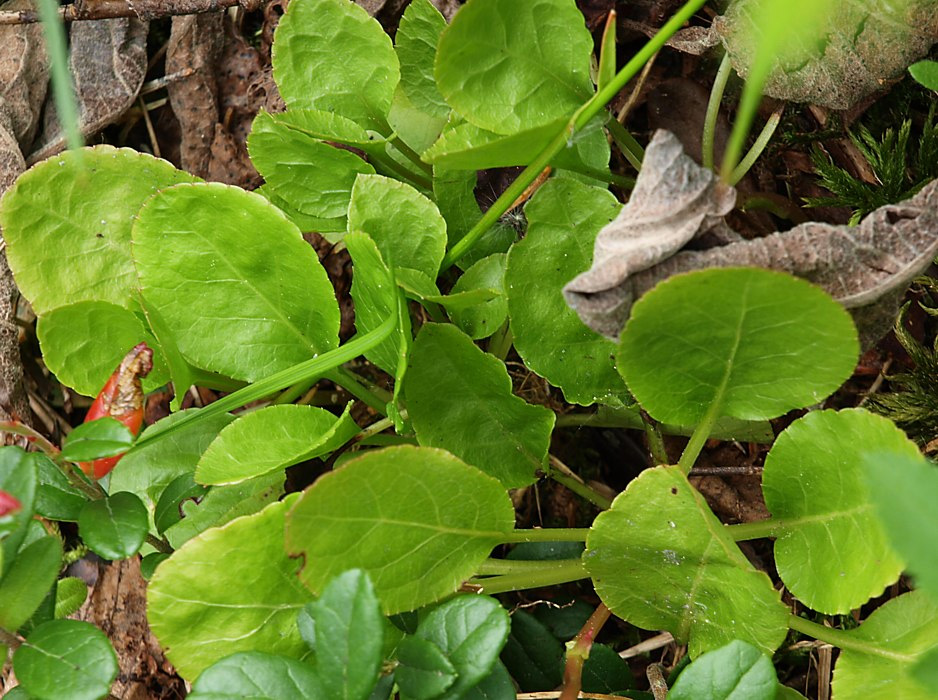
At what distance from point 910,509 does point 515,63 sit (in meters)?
0.85

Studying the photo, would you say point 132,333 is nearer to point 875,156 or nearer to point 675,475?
point 675,475

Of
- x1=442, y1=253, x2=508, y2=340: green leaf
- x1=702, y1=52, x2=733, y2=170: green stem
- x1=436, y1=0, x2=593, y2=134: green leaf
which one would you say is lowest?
x1=442, y1=253, x2=508, y2=340: green leaf

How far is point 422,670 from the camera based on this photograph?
0.99 m

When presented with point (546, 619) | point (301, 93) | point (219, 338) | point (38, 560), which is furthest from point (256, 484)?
point (301, 93)

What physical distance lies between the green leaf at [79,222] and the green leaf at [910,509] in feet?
3.56

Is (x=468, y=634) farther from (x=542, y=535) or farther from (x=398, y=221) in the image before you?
(x=398, y=221)

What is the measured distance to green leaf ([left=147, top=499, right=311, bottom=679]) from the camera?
1.09 metres

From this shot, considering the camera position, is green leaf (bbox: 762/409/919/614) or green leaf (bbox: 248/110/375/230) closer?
green leaf (bbox: 762/409/919/614)

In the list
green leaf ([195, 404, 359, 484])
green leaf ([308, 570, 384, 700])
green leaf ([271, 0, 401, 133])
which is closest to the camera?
green leaf ([308, 570, 384, 700])

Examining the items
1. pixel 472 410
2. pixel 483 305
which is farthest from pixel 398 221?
pixel 472 410

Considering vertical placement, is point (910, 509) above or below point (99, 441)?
above

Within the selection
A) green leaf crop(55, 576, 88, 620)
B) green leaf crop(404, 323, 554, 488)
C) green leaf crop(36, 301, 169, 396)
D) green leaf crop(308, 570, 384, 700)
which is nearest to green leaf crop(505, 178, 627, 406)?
green leaf crop(404, 323, 554, 488)

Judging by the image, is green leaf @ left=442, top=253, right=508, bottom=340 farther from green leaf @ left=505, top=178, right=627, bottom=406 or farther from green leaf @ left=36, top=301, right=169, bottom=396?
green leaf @ left=36, top=301, right=169, bottom=396

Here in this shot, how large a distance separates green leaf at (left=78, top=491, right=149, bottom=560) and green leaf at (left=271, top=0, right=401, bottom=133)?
69 cm
